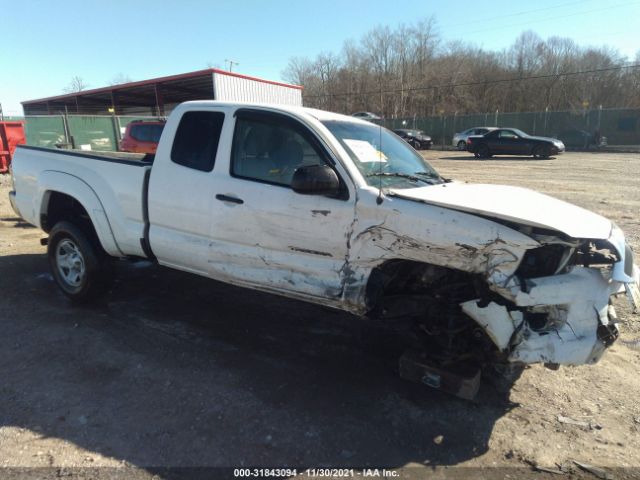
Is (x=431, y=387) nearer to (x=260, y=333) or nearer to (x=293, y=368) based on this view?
(x=293, y=368)

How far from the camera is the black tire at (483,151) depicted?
25.6 m

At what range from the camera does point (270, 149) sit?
371 centimetres

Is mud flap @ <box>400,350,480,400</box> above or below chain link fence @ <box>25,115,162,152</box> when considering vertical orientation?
below

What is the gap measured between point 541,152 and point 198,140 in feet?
79.0

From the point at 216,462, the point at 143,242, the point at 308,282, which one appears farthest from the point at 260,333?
the point at 216,462

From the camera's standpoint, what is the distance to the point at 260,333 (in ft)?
13.9

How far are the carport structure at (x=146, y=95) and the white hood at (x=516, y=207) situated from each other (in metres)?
19.7

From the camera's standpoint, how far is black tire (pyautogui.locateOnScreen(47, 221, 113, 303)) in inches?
181

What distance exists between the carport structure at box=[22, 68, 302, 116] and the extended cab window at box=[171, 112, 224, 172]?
1822 centimetres

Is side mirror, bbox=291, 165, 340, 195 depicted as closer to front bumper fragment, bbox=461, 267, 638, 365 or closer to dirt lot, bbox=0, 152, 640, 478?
front bumper fragment, bbox=461, 267, 638, 365

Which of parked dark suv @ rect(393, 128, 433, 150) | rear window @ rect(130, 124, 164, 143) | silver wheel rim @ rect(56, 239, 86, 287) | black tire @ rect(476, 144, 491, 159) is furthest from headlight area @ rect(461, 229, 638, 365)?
parked dark suv @ rect(393, 128, 433, 150)

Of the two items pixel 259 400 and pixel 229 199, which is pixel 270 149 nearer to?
pixel 229 199

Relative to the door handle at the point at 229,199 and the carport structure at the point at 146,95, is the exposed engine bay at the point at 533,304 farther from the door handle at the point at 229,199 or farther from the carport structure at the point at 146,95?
the carport structure at the point at 146,95

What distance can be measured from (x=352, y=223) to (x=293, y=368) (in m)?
1.31
